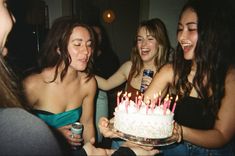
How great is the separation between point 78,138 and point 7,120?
1.57m

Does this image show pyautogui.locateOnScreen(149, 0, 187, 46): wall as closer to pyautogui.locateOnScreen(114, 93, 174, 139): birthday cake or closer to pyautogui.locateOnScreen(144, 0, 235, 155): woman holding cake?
pyautogui.locateOnScreen(144, 0, 235, 155): woman holding cake

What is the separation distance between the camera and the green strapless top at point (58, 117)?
3.05 meters

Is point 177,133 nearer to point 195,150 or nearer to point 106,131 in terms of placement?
point 195,150

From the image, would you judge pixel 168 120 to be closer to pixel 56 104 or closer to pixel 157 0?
pixel 56 104

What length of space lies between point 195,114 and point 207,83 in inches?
14.7

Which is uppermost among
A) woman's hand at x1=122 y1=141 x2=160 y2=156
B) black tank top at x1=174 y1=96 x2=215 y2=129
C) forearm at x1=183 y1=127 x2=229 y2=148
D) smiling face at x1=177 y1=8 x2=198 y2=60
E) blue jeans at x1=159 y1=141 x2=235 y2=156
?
smiling face at x1=177 y1=8 x2=198 y2=60

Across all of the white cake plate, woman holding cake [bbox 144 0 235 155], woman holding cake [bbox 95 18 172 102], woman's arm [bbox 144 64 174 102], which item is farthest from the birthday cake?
woman holding cake [bbox 95 18 172 102]

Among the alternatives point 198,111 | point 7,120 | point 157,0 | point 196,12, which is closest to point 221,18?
point 196,12

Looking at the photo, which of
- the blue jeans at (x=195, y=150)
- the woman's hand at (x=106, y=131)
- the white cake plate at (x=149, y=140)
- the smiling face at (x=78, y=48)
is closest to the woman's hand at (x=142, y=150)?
the white cake plate at (x=149, y=140)

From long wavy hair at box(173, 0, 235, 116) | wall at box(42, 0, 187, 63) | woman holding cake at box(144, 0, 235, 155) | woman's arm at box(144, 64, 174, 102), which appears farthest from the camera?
wall at box(42, 0, 187, 63)

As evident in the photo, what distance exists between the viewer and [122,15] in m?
7.36

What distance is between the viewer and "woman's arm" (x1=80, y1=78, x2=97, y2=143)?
3382 mm

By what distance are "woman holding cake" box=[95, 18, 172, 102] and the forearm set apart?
5.32ft

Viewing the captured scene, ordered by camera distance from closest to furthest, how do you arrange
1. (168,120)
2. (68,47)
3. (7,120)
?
(7,120)
(168,120)
(68,47)
